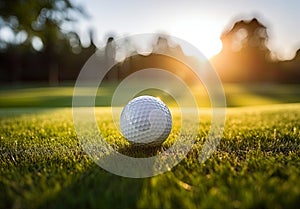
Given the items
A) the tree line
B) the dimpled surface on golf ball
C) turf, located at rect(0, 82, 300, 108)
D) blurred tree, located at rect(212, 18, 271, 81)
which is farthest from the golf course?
blurred tree, located at rect(212, 18, 271, 81)

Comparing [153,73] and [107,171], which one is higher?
[153,73]

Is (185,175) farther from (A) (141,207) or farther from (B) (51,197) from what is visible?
(B) (51,197)

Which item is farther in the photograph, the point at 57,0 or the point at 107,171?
the point at 57,0

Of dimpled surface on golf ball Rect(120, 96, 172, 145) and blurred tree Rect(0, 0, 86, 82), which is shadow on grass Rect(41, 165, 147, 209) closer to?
dimpled surface on golf ball Rect(120, 96, 172, 145)

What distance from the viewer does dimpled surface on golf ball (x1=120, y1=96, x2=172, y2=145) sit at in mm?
2730

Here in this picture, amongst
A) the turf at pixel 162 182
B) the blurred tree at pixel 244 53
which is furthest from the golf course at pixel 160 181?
the blurred tree at pixel 244 53

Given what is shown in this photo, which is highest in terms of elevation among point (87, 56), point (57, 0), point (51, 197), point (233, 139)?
point (87, 56)

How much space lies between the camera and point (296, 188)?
61.2 inches

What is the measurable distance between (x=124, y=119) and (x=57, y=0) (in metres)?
13.8

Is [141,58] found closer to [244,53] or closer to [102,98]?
[244,53]

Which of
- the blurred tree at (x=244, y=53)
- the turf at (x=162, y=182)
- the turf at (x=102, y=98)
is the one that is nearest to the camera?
the turf at (x=162, y=182)

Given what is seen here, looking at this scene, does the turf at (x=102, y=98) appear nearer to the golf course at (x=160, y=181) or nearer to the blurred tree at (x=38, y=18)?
the blurred tree at (x=38, y=18)

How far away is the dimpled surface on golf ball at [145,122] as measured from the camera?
8.96 feet

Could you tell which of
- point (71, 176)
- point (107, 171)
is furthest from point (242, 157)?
point (71, 176)
